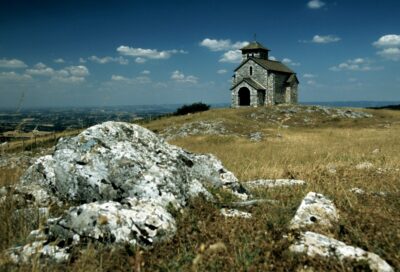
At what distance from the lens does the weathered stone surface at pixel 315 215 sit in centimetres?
493

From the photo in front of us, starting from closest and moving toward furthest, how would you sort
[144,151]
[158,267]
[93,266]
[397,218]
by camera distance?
[93,266]
[158,267]
[397,218]
[144,151]

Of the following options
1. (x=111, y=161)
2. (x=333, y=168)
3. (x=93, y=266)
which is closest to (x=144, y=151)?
(x=111, y=161)

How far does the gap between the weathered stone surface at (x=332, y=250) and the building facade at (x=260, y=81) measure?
59.9 metres

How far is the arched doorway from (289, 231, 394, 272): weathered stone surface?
63.2 m

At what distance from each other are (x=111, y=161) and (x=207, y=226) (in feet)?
7.26

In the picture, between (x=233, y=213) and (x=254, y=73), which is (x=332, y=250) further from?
(x=254, y=73)

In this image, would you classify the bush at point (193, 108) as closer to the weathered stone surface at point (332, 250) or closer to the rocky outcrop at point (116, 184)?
the rocky outcrop at point (116, 184)

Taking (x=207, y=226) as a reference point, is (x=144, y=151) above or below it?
above

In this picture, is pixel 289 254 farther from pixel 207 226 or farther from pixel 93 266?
pixel 93 266

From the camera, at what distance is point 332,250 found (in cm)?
408

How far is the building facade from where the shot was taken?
210 ft

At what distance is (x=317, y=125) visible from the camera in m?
44.2

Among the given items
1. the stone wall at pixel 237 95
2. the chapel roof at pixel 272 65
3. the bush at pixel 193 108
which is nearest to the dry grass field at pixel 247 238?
the bush at pixel 193 108

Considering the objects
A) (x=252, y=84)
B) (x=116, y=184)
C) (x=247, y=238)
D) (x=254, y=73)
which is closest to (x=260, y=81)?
(x=254, y=73)
